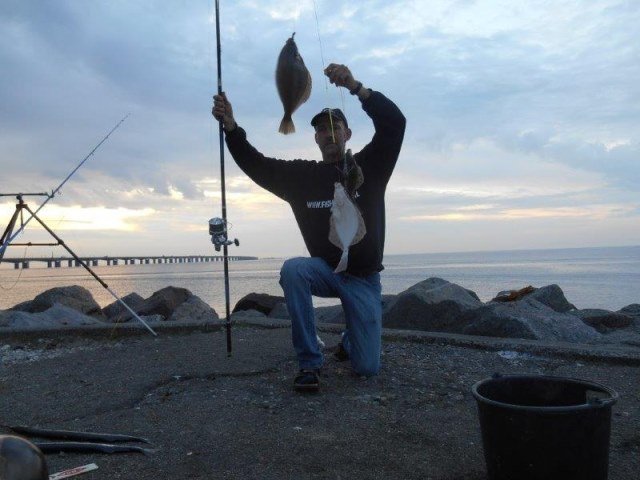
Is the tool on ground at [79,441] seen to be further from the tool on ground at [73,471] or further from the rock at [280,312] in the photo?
the rock at [280,312]

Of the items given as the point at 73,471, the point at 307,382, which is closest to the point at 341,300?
the point at 307,382

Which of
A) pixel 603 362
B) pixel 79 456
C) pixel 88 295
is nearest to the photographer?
pixel 79 456

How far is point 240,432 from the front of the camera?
321 cm

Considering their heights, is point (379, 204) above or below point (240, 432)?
above

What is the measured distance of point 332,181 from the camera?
4.40 m

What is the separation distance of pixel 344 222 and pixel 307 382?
1.14 metres

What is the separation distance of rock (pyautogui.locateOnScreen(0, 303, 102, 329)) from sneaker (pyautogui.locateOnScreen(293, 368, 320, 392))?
428 centimetres

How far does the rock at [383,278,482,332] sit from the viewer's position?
23.8ft

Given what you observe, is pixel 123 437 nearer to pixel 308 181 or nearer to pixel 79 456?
pixel 79 456

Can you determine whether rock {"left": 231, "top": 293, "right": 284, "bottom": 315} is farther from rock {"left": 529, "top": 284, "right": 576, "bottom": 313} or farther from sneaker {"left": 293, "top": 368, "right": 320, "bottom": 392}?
sneaker {"left": 293, "top": 368, "right": 320, "bottom": 392}

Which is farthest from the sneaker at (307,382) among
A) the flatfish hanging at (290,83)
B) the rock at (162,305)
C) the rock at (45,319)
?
the rock at (162,305)

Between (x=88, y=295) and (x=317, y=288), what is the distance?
10.5 metres

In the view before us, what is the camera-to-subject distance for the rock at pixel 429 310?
725 cm

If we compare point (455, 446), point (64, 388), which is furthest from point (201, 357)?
point (455, 446)
